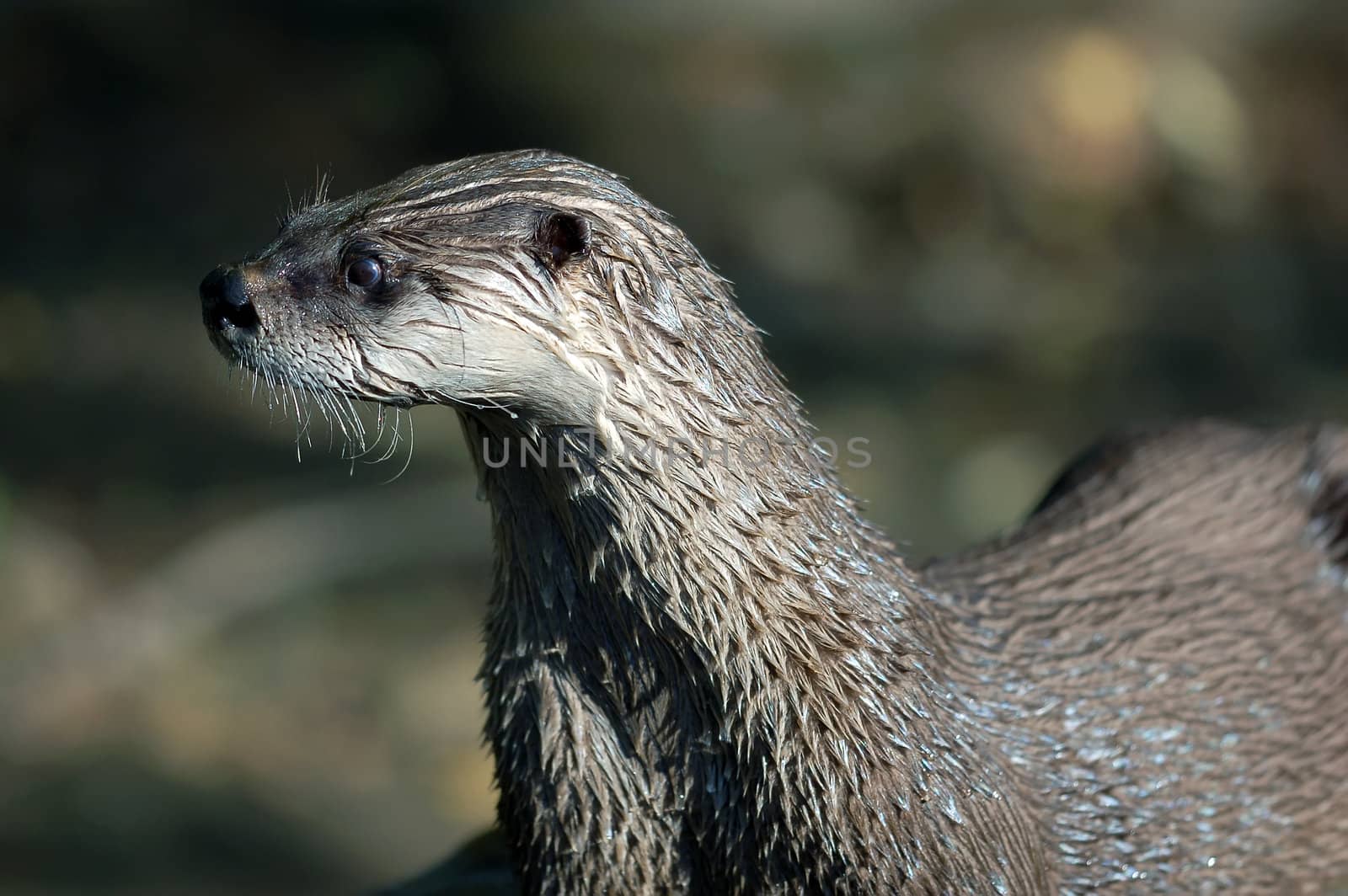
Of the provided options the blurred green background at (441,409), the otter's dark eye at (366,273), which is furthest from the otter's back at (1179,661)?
the blurred green background at (441,409)

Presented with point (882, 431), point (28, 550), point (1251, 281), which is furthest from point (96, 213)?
point (1251, 281)

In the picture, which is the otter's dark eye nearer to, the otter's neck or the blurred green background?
the otter's neck

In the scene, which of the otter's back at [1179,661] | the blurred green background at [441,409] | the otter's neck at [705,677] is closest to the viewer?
the otter's neck at [705,677]

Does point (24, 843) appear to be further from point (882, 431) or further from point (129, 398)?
point (882, 431)

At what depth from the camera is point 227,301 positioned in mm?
1920

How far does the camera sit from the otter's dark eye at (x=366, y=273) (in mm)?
1886

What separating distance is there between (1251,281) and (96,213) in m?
5.03

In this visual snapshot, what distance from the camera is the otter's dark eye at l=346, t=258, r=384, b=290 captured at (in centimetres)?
189

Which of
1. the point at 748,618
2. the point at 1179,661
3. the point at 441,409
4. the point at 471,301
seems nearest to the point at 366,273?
the point at 471,301

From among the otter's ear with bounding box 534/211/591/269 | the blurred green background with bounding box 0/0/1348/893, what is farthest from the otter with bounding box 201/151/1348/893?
the blurred green background with bounding box 0/0/1348/893

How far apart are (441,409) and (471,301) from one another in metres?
4.20

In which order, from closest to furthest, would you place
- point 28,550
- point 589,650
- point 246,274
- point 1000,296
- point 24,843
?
point 246,274 → point 589,650 → point 24,843 → point 28,550 → point 1000,296

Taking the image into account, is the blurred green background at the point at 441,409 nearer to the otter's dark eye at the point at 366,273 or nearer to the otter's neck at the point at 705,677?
the otter's neck at the point at 705,677

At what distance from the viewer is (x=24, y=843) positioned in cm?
472
